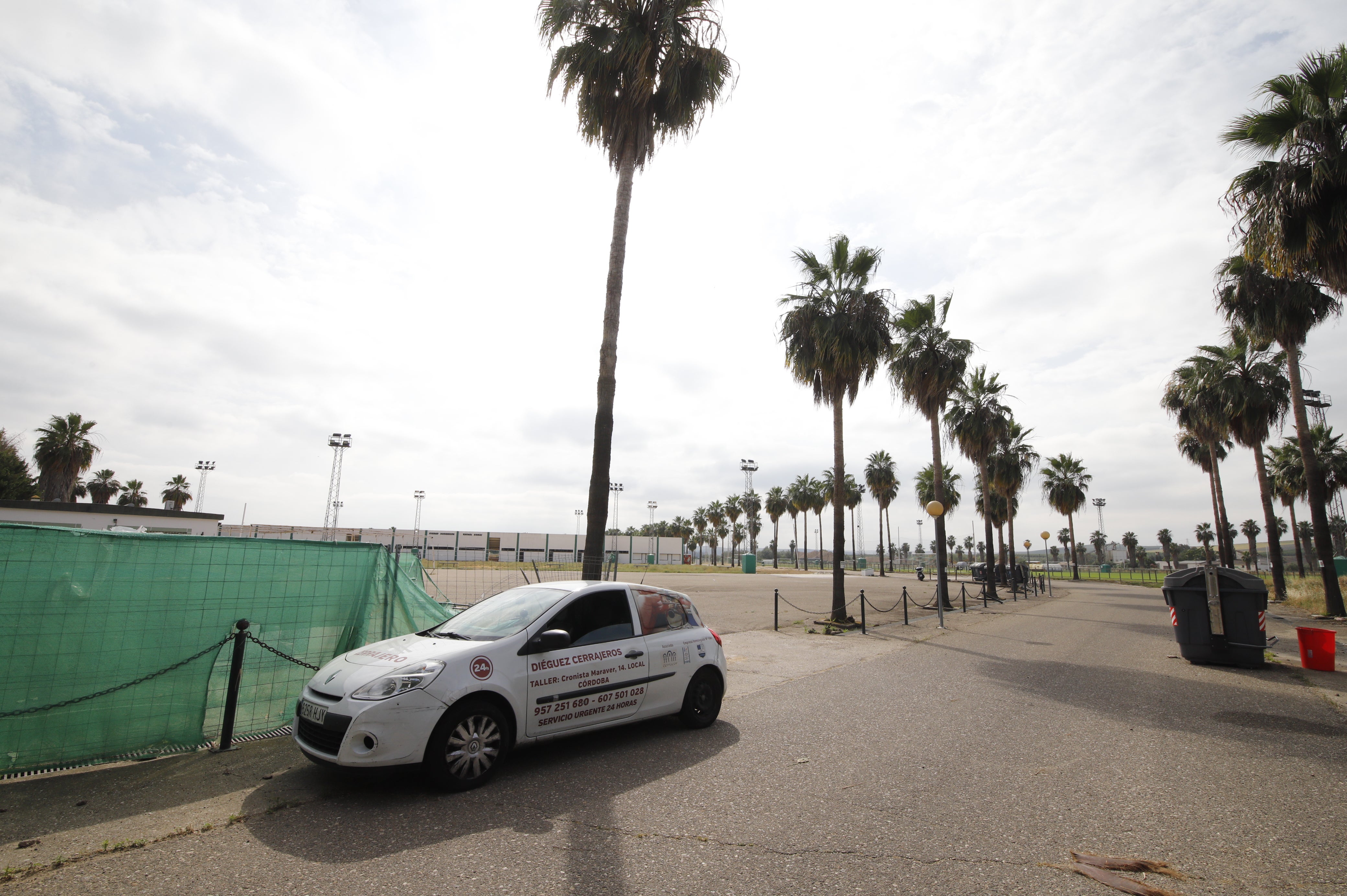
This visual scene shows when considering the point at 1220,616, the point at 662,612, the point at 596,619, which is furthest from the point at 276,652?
the point at 1220,616

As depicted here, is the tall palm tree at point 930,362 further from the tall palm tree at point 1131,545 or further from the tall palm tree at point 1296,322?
the tall palm tree at point 1131,545

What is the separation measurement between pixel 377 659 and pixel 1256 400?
1359 inches

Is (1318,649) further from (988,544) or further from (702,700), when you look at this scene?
(988,544)

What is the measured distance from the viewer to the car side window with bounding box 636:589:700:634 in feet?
21.2

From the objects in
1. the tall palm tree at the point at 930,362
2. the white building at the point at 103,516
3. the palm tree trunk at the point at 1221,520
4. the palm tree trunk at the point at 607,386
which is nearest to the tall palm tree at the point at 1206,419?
the palm tree trunk at the point at 1221,520

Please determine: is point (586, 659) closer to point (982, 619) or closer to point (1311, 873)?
point (1311, 873)

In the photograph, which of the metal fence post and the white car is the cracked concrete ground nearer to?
the metal fence post

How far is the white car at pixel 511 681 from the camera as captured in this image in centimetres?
459

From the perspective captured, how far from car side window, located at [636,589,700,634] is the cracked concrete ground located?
3.61 ft

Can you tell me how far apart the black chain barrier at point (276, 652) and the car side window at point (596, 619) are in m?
2.88

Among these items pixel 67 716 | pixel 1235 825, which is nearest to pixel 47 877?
pixel 67 716

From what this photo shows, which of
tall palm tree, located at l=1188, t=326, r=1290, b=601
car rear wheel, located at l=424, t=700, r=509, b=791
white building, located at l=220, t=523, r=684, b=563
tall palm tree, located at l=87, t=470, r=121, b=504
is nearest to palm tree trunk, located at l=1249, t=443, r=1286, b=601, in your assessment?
tall palm tree, located at l=1188, t=326, r=1290, b=601

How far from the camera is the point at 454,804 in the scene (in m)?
4.50

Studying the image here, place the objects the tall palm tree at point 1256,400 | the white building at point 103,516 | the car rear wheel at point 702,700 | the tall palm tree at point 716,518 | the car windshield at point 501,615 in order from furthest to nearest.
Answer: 1. the tall palm tree at point 716,518
2. the white building at point 103,516
3. the tall palm tree at point 1256,400
4. the car rear wheel at point 702,700
5. the car windshield at point 501,615
